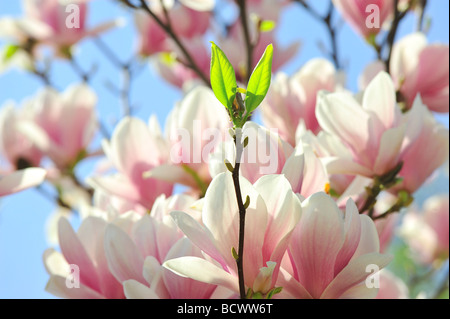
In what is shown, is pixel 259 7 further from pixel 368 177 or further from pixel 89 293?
pixel 89 293

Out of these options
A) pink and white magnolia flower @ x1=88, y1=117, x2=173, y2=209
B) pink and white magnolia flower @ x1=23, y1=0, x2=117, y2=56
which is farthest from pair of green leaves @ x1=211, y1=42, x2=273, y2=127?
pink and white magnolia flower @ x1=23, y1=0, x2=117, y2=56

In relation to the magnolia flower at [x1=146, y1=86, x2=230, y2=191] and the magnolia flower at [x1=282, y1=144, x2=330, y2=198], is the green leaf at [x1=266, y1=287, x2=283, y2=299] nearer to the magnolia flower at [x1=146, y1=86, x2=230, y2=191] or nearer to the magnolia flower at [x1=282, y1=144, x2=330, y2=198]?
the magnolia flower at [x1=282, y1=144, x2=330, y2=198]

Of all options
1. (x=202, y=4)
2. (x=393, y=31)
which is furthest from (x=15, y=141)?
(x=393, y=31)

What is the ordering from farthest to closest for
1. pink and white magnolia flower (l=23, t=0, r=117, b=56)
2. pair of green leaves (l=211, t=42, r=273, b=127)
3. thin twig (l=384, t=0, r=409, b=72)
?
pink and white magnolia flower (l=23, t=0, r=117, b=56)
thin twig (l=384, t=0, r=409, b=72)
pair of green leaves (l=211, t=42, r=273, b=127)

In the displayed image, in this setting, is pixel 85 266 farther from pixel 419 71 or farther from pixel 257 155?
pixel 419 71

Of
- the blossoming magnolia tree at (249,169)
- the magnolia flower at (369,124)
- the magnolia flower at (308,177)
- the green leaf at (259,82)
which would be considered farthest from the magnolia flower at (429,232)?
the green leaf at (259,82)

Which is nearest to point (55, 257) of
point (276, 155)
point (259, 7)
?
point (276, 155)

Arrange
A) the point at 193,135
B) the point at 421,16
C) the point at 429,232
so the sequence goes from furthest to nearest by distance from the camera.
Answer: the point at 429,232 < the point at 421,16 < the point at 193,135
